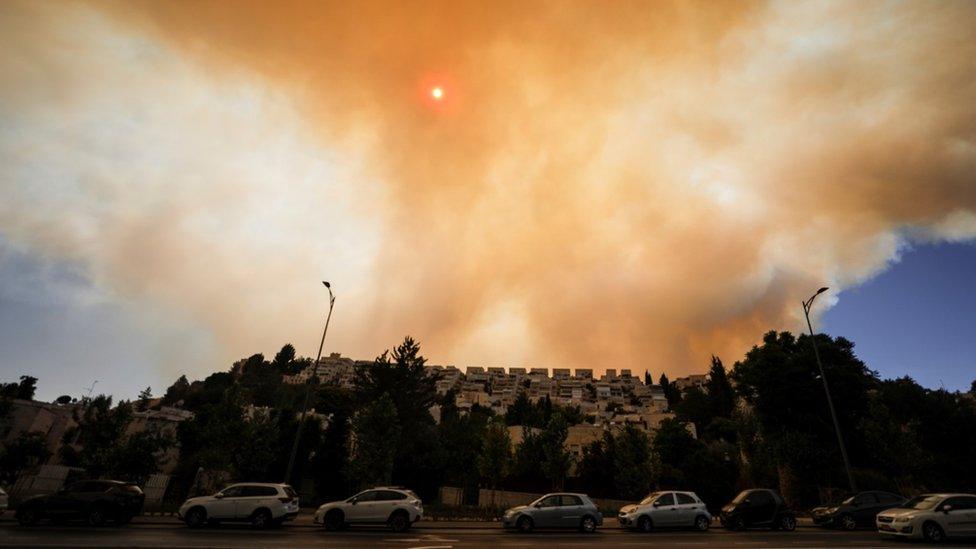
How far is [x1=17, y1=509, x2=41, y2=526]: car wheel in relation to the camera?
1834 centimetres

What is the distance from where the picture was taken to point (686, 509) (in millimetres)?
19594

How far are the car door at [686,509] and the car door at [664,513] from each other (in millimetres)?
161

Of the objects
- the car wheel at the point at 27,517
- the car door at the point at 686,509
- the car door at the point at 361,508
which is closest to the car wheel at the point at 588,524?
the car door at the point at 686,509

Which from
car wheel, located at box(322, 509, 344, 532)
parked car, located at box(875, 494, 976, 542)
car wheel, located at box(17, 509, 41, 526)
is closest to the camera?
parked car, located at box(875, 494, 976, 542)

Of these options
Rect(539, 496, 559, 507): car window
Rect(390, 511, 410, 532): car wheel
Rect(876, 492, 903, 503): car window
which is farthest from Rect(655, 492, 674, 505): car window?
Rect(390, 511, 410, 532): car wheel

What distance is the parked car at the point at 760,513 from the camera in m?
19.3

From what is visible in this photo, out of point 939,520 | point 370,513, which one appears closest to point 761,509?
point 939,520

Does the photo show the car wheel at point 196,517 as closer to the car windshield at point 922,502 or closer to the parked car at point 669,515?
the parked car at point 669,515

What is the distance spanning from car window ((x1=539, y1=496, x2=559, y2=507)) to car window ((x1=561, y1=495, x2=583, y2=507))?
0.30 m

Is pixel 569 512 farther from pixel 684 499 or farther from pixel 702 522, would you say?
pixel 702 522

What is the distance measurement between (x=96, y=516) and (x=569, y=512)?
20.7 meters

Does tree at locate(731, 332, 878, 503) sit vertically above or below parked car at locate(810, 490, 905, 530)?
above

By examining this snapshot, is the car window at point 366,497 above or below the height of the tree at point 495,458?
below

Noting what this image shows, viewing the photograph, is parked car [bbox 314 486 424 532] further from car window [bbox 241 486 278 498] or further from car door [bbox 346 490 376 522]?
car window [bbox 241 486 278 498]
